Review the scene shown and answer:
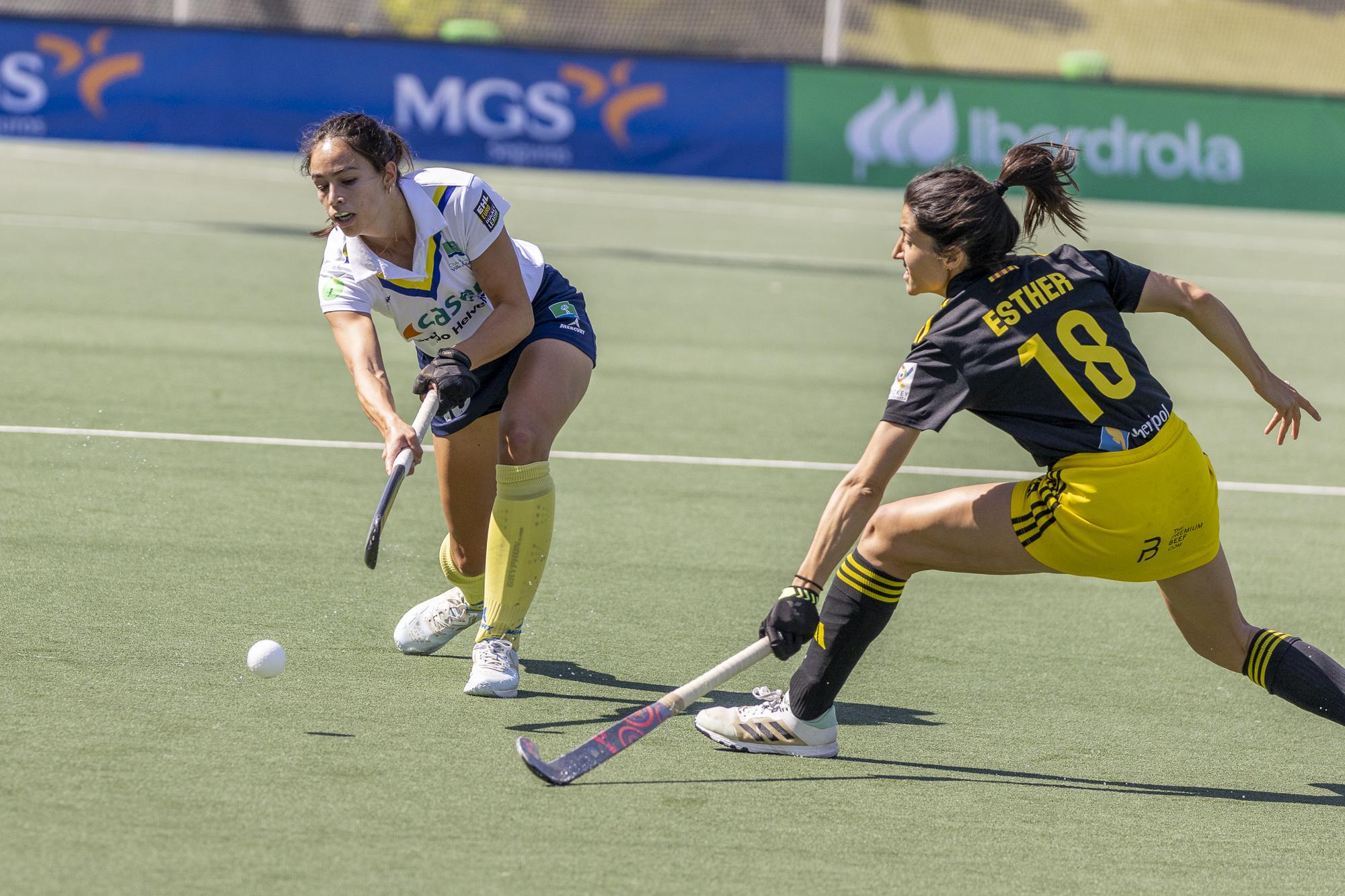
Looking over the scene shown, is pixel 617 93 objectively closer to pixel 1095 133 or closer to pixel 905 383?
pixel 1095 133

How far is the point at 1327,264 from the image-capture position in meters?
17.4

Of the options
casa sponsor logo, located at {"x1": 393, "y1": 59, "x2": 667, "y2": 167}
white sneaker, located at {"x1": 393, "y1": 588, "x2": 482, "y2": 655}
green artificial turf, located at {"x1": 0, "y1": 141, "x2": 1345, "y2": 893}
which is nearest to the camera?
green artificial turf, located at {"x1": 0, "y1": 141, "x2": 1345, "y2": 893}

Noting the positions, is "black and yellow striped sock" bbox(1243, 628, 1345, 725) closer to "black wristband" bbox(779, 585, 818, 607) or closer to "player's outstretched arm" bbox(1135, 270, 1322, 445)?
"player's outstretched arm" bbox(1135, 270, 1322, 445)

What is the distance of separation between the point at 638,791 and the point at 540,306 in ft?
5.65

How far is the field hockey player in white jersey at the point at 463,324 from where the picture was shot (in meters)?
4.73

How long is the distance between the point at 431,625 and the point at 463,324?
0.95 m

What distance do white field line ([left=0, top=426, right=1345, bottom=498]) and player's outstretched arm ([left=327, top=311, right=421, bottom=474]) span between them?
118 inches

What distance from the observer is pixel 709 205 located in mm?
19875

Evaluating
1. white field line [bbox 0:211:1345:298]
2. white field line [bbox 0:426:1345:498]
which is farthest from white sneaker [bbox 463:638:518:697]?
white field line [bbox 0:211:1345:298]

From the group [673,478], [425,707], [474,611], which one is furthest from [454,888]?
[673,478]

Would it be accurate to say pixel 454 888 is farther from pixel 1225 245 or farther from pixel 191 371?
pixel 1225 245

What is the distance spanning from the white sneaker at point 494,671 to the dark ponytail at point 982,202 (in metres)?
1.76

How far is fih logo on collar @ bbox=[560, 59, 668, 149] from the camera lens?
1725 centimetres

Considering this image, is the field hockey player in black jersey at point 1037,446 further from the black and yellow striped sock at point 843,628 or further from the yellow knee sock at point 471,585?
the yellow knee sock at point 471,585
